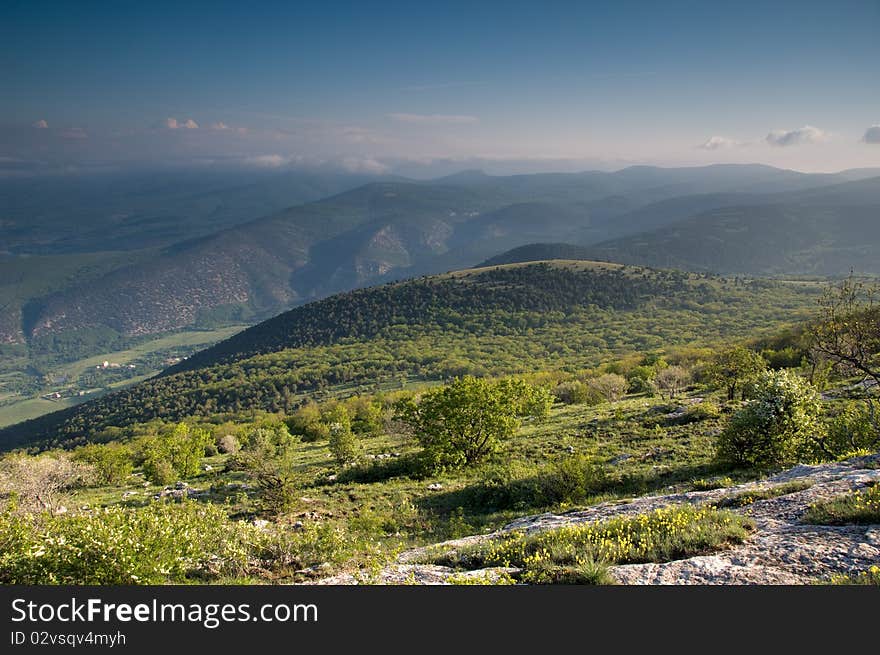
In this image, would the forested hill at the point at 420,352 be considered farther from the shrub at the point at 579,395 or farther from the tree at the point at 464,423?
the tree at the point at 464,423

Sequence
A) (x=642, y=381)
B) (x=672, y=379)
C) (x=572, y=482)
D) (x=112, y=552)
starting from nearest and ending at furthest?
(x=112, y=552)
(x=572, y=482)
(x=672, y=379)
(x=642, y=381)

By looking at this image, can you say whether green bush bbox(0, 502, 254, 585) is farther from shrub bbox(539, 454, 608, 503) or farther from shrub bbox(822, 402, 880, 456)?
shrub bbox(822, 402, 880, 456)

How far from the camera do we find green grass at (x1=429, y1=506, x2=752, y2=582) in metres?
8.21

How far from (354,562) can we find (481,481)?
13.1 meters

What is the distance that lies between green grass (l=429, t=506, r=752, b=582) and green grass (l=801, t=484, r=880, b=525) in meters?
1.26

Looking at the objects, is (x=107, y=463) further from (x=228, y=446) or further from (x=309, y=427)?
(x=309, y=427)

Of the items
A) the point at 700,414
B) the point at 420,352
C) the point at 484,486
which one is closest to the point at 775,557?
the point at 484,486

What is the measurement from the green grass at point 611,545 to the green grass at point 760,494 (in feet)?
6.93

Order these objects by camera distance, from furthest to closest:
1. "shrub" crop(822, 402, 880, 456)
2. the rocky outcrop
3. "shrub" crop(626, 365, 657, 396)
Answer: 1. "shrub" crop(626, 365, 657, 396)
2. "shrub" crop(822, 402, 880, 456)
3. the rocky outcrop

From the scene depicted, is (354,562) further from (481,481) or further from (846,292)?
(846,292)

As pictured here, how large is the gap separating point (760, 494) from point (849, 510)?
3155 millimetres

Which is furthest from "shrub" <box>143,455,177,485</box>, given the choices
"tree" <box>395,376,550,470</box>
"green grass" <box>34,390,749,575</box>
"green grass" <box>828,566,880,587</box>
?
"green grass" <box>828,566,880,587</box>

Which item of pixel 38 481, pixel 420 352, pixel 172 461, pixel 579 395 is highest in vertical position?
pixel 38 481

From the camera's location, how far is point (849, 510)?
868 centimetres
